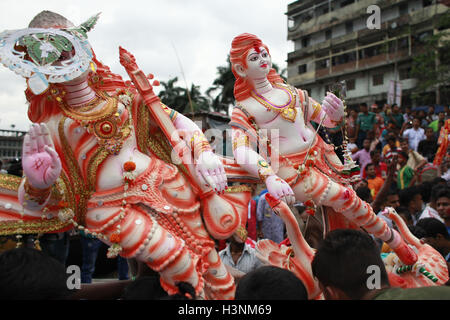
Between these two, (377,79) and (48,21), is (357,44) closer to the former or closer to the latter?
(377,79)

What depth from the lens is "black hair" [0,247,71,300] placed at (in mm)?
1729

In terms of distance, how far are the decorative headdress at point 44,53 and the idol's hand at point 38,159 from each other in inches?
9.3

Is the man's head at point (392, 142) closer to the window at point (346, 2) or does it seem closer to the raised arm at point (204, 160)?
the raised arm at point (204, 160)

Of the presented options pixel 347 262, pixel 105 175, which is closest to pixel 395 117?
pixel 347 262

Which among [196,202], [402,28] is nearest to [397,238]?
[196,202]

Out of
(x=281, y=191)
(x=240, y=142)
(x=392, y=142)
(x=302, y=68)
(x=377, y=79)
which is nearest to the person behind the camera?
(x=281, y=191)

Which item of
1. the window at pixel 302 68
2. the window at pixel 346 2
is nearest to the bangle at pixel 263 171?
the window at pixel 346 2

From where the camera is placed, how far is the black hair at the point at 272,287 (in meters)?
1.72

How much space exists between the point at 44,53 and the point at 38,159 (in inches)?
23.4

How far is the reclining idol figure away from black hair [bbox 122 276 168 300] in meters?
0.10

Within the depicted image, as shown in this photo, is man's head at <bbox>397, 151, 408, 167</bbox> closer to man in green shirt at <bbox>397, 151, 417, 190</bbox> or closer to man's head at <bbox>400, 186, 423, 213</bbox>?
man in green shirt at <bbox>397, 151, 417, 190</bbox>

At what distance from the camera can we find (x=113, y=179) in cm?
237

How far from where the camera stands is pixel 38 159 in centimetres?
209

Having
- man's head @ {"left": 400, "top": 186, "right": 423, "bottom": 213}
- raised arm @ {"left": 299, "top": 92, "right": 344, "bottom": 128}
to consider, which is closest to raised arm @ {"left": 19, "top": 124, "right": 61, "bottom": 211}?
raised arm @ {"left": 299, "top": 92, "right": 344, "bottom": 128}
